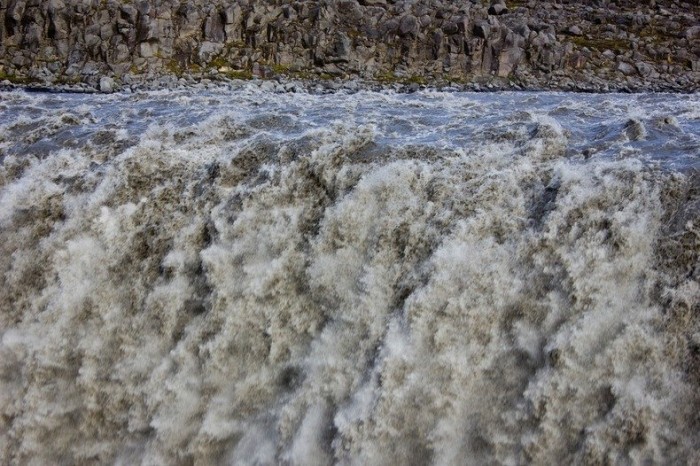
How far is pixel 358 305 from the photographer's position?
7.33 metres

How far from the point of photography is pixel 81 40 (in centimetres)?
3441

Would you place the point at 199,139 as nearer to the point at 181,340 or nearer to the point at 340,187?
the point at 340,187

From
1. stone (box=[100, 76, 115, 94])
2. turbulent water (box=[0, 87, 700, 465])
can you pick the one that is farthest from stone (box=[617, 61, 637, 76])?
turbulent water (box=[0, 87, 700, 465])

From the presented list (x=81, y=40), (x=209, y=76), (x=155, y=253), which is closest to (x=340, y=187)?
(x=155, y=253)

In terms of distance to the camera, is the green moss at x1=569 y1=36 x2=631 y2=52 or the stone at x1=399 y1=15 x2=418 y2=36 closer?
the stone at x1=399 y1=15 x2=418 y2=36

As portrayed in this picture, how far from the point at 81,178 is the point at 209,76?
24260 millimetres

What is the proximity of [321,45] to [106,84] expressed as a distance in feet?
38.8

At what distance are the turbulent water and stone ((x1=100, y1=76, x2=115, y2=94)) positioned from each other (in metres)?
21.7

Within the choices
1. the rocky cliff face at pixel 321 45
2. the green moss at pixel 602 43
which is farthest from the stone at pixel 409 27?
the green moss at pixel 602 43

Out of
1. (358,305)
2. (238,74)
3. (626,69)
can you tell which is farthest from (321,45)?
(358,305)

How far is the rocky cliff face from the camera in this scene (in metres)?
33.8

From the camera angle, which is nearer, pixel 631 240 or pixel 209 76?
pixel 631 240

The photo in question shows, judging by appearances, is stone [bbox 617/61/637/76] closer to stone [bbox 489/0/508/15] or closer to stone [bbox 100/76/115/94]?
stone [bbox 489/0/508/15]

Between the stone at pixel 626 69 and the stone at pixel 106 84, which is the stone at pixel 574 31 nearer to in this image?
the stone at pixel 626 69
